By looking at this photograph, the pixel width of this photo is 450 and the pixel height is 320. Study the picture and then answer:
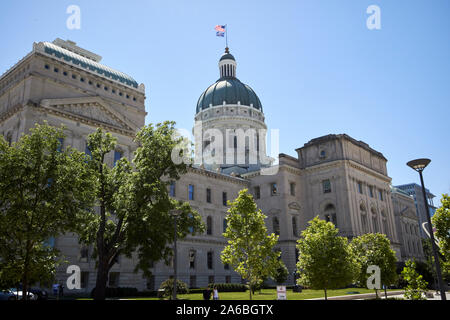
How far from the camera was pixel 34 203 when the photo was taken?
67.5 ft

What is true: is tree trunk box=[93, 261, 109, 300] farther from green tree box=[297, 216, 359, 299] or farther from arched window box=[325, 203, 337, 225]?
arched window box=[325, 203, 337, 225]

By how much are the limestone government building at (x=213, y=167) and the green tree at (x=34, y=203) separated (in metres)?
16.9

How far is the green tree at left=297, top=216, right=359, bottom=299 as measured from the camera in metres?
26.7

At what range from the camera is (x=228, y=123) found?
272 feet

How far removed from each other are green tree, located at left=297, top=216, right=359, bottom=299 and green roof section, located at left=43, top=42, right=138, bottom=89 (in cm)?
3220

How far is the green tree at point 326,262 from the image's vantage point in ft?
87.6

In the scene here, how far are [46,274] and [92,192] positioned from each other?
17.5ft

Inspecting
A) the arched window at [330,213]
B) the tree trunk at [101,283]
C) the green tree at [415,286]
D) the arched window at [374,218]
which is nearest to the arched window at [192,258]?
the arched window at [330,213]

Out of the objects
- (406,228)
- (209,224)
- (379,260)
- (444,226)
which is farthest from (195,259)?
(406,228)

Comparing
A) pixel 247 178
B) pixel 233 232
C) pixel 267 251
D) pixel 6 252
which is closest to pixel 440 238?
pixel 267 251

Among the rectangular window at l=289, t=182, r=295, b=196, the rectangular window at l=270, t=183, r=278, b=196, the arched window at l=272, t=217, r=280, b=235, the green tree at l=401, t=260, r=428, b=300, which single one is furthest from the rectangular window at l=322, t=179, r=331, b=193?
the green tree at l=401, t=260, r=428, b=300

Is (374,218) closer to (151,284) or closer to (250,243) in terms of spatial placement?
(151,284)

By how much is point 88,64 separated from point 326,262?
3492 cm

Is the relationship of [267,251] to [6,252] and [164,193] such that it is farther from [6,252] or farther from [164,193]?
[6,252]
